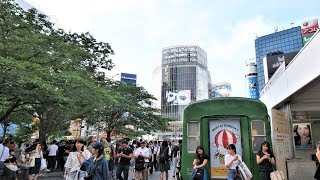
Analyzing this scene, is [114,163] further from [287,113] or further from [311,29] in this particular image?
[311,29]

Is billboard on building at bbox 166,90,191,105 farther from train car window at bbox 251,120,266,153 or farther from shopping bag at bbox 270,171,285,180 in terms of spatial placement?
shopping bag at bbox 270,171,285,180

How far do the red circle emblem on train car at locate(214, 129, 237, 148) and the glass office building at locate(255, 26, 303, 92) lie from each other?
8321 cm

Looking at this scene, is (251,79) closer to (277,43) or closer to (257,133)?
(277,43)

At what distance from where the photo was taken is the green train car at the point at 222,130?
27.8ft

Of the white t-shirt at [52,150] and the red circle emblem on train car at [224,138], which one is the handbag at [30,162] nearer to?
the white t-shirt at [52,150]

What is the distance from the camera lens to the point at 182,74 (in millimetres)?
100875

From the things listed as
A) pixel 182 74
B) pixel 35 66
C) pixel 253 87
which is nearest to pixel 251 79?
pixel 253 87

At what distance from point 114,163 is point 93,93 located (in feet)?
15.0

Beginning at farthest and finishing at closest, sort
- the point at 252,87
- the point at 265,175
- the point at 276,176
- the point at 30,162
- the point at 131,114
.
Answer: the point at 252,87, the point at 131,114, the point at 30,162, the point at 265,175, the point at 276,176

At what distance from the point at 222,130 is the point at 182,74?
92536 millimetres

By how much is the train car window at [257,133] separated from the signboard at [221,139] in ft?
1.28

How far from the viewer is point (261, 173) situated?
7750 mm

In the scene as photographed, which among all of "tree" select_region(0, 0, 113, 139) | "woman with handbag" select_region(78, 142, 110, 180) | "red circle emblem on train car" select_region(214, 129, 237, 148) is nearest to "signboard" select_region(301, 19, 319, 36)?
"tree" select_region(0, 0, 113, 139)

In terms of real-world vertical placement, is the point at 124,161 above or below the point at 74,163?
below
